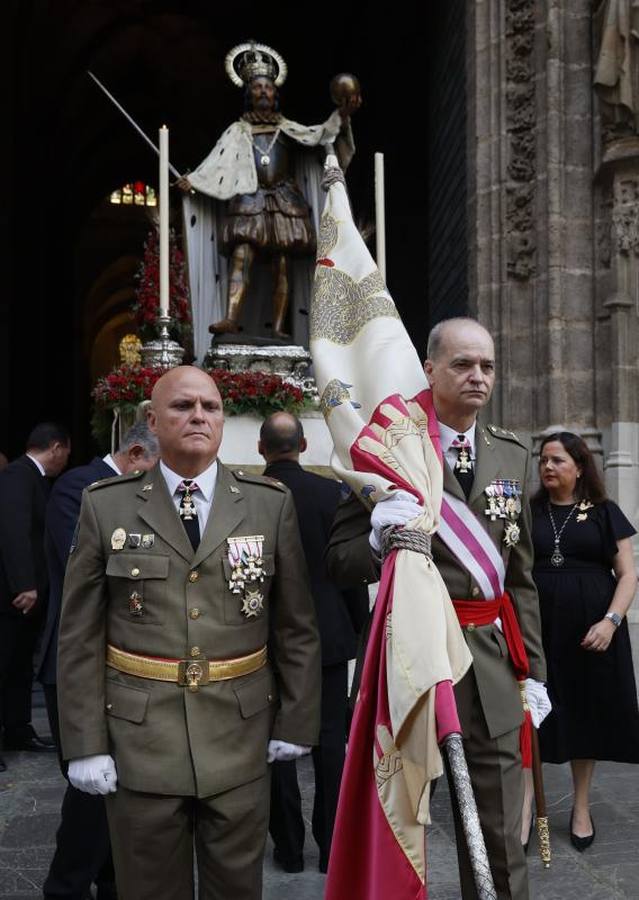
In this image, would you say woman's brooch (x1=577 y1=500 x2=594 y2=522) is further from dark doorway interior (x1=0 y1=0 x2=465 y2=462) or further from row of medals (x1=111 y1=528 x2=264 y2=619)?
dark doorway interior (x1=0 y1=0 x2=465 y2=462)

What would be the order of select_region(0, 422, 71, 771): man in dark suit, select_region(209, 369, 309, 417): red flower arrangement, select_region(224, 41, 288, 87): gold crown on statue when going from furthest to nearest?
1. select_region(224, 41, 288, 87): gold crown on statue
2. select_region(209, 369, 309, 417): red flower arrangement
3. select_region(0, 422, 71, 771): man in dark suit

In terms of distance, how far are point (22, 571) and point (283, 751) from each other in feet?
12.1

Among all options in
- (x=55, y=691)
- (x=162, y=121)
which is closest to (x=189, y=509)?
(x=55, y=691)

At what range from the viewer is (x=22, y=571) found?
6.01m

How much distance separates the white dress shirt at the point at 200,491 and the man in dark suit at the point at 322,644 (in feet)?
5.03

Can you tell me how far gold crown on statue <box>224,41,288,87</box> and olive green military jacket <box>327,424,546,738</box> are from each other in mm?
4967

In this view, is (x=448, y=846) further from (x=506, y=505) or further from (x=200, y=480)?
(x=200, y=480)

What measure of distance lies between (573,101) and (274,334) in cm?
322

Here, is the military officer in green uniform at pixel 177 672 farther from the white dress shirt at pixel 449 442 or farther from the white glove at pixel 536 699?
the white glove at pixel 536 699

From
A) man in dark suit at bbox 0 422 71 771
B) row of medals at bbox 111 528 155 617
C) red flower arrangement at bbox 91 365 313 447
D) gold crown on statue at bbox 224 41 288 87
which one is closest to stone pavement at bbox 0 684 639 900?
man in dark suit at bbox 0 422 71 771

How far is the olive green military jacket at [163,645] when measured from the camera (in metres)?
2.58

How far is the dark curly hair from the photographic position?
14.9 feet

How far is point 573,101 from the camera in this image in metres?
8.08

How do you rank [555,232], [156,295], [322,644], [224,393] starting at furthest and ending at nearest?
[555,232], [156,295], [224,393], [322,644]
